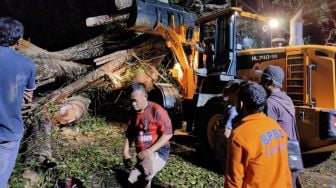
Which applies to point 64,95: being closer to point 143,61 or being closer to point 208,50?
point 143,61

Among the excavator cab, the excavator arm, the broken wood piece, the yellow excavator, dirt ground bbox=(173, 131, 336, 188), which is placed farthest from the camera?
the excavator arm

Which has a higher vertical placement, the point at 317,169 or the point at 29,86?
the point at 29,86

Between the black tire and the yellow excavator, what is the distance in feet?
0.06

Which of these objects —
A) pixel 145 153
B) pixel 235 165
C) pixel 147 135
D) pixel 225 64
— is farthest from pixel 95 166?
pixel 235 165

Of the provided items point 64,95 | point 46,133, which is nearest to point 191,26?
point 64,95

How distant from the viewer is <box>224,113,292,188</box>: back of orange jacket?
2580 mm

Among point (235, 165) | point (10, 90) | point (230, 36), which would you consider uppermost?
point (230, 36)

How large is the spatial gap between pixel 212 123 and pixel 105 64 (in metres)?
3.57

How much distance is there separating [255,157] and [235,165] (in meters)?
0.15

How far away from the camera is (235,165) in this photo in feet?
8.46

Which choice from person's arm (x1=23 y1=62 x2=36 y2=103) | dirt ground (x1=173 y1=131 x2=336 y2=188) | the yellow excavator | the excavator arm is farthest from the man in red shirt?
the excavator arm

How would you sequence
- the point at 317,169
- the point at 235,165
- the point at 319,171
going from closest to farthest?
the point at 235,165
the point at 319,171
the point at 317,169

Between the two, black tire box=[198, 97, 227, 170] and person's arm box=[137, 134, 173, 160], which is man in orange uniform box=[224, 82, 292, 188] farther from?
black tire box=[198, 97, 227, 170]

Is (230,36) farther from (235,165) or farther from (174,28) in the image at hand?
(235,165)
